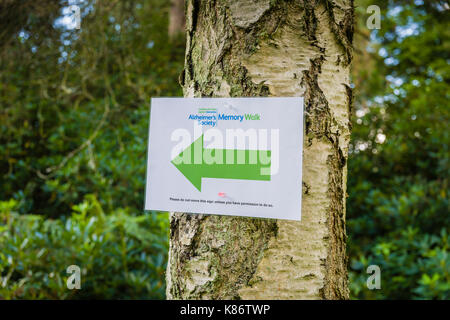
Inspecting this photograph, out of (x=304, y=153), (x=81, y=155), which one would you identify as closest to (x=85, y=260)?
(x=81, y=155)

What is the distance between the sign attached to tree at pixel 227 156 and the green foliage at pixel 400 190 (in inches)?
70.0

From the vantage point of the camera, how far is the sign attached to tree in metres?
0.94

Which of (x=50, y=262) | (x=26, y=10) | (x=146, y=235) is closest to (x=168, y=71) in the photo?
(x=26, y=10)

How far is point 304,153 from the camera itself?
983mm

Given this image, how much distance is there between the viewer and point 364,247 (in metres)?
3.10

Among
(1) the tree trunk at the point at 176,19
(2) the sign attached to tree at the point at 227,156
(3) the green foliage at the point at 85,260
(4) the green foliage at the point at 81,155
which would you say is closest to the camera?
(2) the sign attached to tree at the point at 227,156

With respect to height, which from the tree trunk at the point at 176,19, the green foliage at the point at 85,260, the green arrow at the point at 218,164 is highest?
the tree trunk at the point at 176,19

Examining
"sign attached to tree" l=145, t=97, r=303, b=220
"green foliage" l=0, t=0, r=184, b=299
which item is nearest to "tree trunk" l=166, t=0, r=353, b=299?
"sign attached to tree" l=145, t=97, r=303, b=220

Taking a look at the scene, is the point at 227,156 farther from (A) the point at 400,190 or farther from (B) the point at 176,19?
(B) the point at 176,19

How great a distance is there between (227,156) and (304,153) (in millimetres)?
215

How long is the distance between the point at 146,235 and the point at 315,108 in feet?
6.93

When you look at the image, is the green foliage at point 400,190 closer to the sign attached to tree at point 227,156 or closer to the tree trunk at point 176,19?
the sign attached to tree at point 227,156

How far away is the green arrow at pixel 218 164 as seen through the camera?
95 centimetres

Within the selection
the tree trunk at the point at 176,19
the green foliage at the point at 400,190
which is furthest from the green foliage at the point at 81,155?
the green foliage at the point at 400,190
